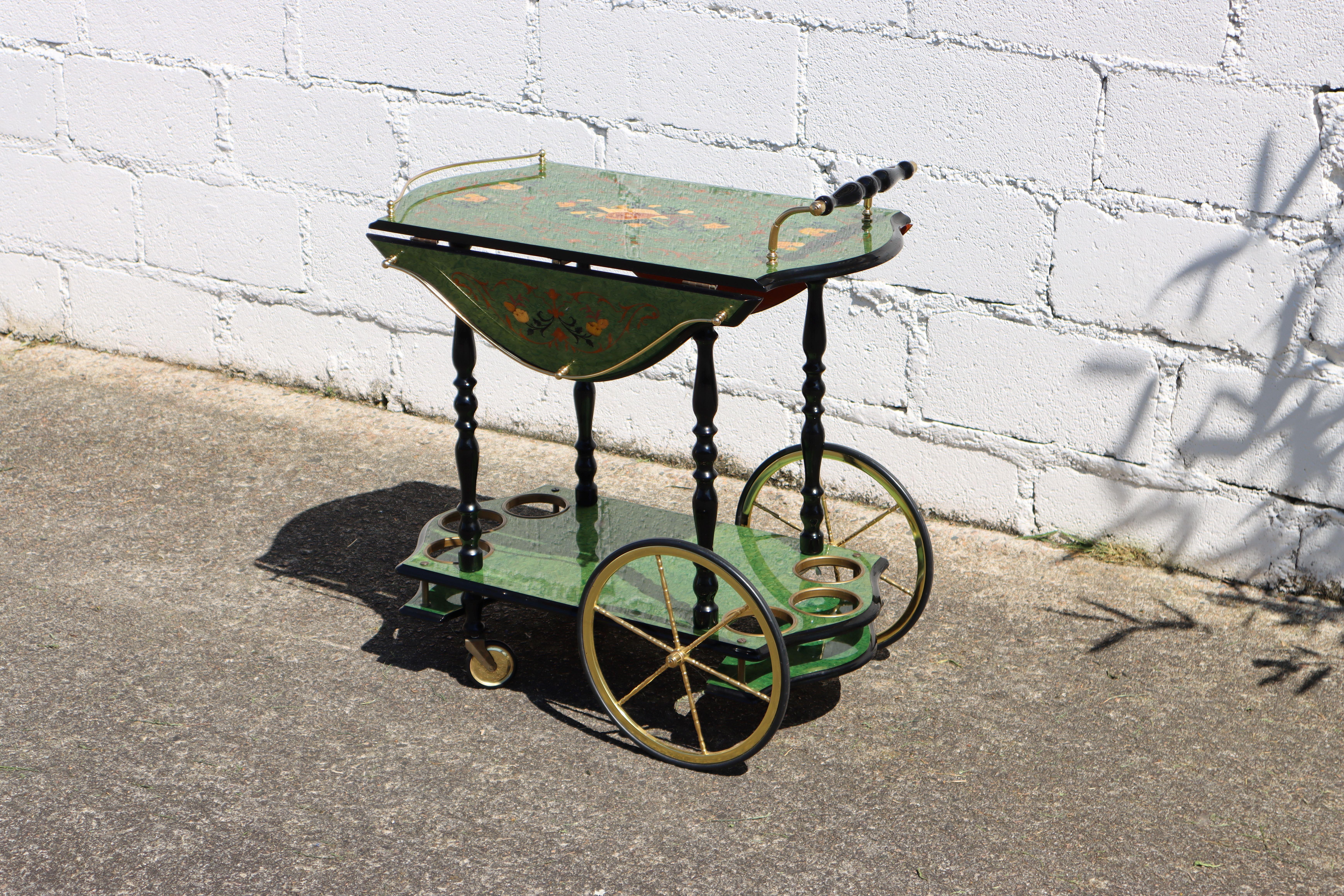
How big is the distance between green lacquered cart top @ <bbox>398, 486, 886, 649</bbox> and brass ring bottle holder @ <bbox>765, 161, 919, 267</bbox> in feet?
2.65

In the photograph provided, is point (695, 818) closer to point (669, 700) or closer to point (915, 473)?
point (669, 700)

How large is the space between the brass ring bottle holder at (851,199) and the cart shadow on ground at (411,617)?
1139 mm

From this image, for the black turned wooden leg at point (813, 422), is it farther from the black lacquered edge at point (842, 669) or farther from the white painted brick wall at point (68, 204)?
the white painted brick wall at point (68, 204)

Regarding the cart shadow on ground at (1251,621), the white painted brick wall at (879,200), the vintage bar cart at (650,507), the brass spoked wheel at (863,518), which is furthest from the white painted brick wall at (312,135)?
the cart shadow on ground at (1251,621)

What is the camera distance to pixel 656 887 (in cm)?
289

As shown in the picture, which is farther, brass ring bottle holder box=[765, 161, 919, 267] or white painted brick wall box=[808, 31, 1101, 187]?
white painted brick wall box=[808, 31, 1101, 187]

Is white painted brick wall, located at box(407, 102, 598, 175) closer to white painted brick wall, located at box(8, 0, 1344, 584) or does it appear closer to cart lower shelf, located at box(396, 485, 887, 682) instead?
white painted brick wall, located at box(8, 0, 1344, 584)

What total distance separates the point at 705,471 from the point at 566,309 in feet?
1.71

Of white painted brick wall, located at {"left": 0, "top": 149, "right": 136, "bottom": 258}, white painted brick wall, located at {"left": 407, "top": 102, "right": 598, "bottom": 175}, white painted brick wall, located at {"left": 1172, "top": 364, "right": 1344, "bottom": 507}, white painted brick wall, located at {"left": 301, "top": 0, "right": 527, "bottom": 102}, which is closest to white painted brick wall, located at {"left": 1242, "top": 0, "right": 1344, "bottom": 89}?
white painted brick wall, located at {"left": 1172, "top": 364, "right": 1344, "bottom": 507}

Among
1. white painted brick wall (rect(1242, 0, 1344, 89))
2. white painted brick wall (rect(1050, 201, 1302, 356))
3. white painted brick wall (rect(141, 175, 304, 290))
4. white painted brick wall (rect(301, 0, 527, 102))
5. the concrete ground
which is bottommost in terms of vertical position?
the concrete ground

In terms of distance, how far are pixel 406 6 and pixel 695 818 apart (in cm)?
325

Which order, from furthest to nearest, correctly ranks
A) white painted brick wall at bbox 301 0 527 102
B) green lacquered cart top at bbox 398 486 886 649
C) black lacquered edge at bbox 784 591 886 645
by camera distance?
1. white painted brick wall at bbox 301 0 527 102
2. green lacquered cart top at bbox 398 486 886 649
3. black lacquered edge at bbox 784 591 886 645

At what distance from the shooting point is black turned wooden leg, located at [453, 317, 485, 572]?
11.6 feet

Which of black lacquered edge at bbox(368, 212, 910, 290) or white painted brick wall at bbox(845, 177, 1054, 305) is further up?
black lacquered edge at bbox(368, 212, 910, 290)
